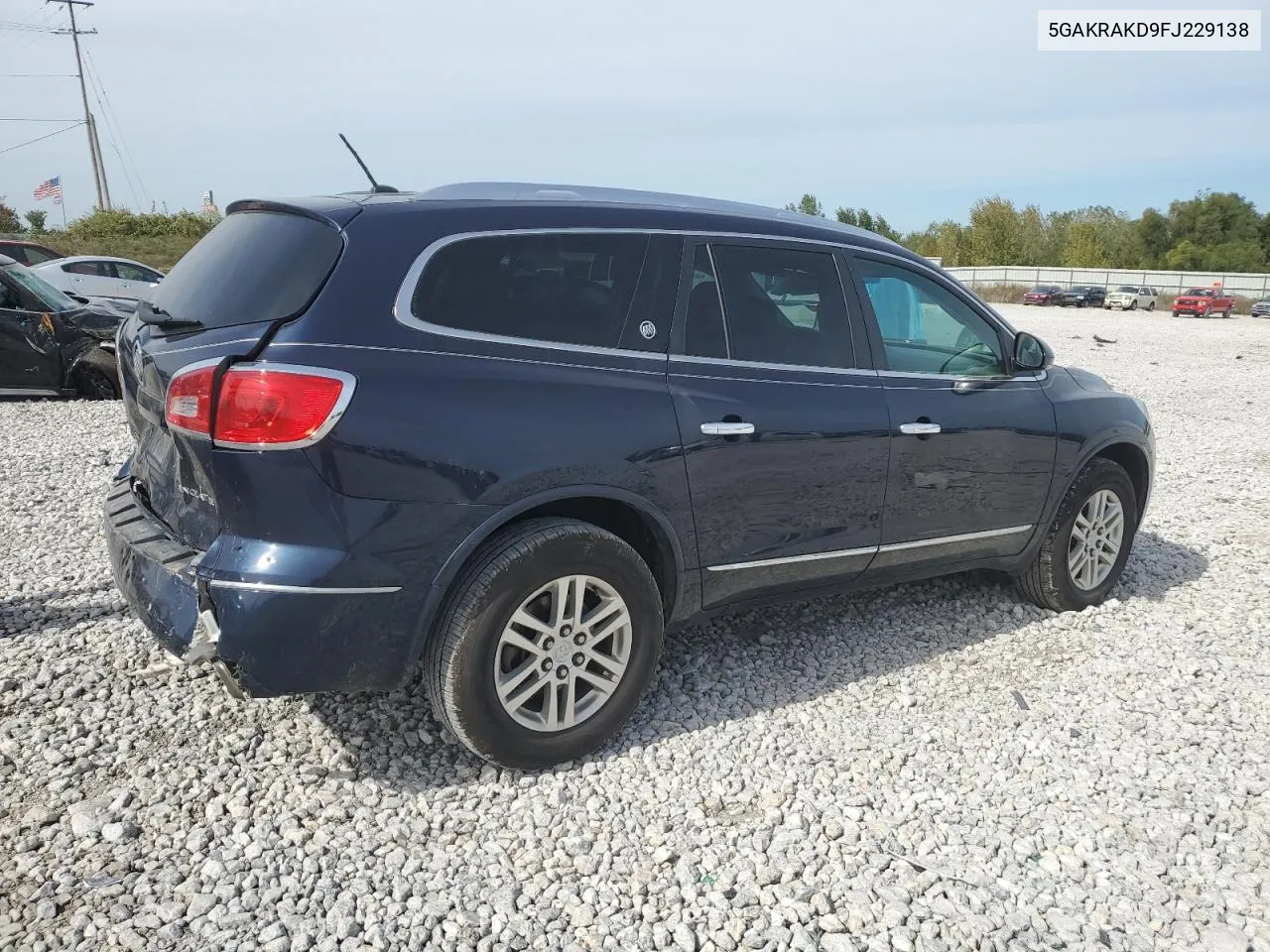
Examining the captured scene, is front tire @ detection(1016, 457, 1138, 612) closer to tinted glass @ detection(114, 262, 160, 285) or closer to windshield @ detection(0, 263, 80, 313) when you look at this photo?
windshield @ detection(0, 263, 80, 313)

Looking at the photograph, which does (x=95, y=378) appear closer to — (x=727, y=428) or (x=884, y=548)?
(x=727, y=428)

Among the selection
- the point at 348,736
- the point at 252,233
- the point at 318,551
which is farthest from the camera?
the point at 348,736

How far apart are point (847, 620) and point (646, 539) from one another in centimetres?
169

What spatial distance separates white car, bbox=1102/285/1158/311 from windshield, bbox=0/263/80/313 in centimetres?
5121

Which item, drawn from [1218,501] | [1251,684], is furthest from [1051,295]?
[1251,684]

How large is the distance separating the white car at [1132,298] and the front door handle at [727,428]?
2111 inches

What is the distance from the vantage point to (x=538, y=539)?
3.15 m

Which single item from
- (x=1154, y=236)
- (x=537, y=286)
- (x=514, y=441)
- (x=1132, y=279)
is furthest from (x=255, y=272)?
(x=1154, y=236)

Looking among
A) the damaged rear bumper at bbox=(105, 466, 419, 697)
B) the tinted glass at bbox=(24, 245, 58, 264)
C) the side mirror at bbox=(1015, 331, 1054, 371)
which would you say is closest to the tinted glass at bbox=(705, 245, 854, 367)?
the side mirror at bbox=(1015, 331, 1054, 371)

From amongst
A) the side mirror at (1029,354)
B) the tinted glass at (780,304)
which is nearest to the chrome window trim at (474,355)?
the tinted glass at (780,304)

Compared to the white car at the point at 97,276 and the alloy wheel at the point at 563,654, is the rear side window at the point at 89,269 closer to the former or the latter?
the white car at the point at 97,276

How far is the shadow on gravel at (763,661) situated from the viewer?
139 inches

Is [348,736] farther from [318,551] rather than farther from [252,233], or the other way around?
[252,233]

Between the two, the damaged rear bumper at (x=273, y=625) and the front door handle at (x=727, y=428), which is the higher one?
the front door handle at (x=727, y=428)
